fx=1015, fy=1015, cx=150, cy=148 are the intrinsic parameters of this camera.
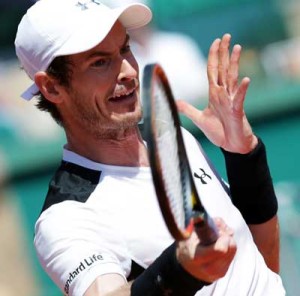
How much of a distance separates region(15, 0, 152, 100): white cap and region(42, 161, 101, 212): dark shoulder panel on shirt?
0.30 metres

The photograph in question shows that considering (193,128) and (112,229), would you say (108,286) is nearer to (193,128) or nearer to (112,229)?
(112,229)

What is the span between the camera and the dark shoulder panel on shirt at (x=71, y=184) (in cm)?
273

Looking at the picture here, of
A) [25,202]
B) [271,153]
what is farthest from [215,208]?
[271,153]

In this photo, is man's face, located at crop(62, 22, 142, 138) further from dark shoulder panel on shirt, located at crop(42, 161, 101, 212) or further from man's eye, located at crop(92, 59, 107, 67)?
dark shoulder panel on shirt, located at crop(42, 161, 101, 212)

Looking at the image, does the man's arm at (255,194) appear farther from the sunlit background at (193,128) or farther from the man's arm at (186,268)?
the sunlit background at (193,128)

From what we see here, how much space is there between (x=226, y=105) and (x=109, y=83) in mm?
372

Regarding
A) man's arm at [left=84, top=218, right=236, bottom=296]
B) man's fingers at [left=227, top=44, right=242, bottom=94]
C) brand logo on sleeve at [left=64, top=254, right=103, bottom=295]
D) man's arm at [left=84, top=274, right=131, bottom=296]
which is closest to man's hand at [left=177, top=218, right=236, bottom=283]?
man's arm at [left=84, top=218, right=236, bottom=296]

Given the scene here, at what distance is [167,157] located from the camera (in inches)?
87.9

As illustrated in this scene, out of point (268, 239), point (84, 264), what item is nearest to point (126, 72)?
point (84, 264)

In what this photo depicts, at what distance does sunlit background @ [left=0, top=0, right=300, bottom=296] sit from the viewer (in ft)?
19.6

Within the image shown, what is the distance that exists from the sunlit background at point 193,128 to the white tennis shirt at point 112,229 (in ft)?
7.71

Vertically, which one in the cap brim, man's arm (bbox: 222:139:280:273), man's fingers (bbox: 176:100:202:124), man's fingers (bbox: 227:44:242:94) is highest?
the cap brim

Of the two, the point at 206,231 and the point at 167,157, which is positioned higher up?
the point at 167,157

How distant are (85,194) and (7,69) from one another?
397 cm
